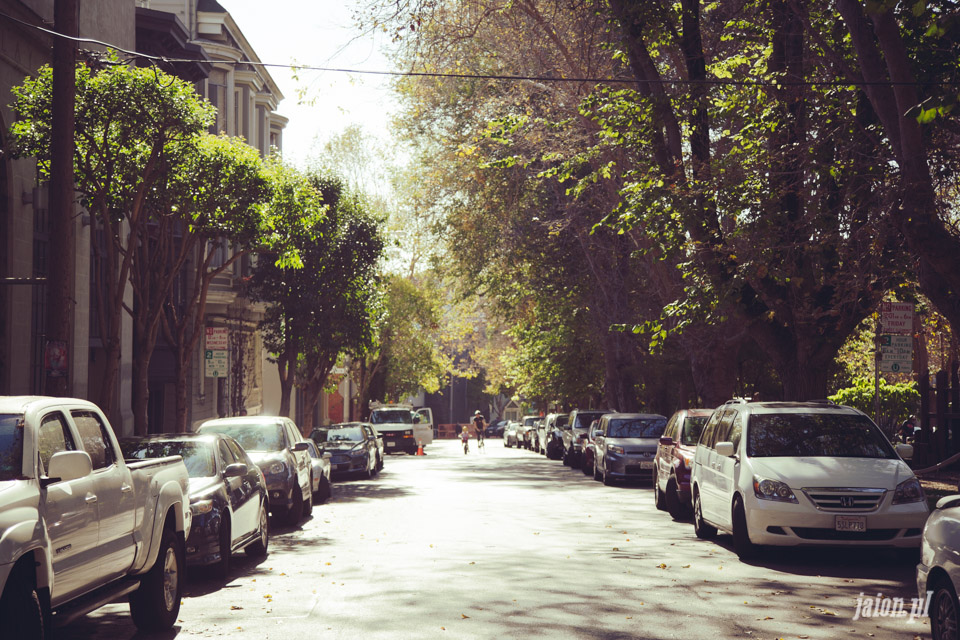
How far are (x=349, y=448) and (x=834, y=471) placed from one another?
18.1 meters

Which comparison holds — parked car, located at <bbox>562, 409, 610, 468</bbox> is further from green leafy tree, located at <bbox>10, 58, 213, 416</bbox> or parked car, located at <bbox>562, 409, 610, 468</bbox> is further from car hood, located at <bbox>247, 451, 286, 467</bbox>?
green leafy tree, located at <bbox>10, 58, 213, 416</bbox>

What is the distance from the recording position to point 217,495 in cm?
1147

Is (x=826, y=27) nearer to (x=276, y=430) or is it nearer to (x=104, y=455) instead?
(x=276, y=430)

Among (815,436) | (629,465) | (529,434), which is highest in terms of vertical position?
(815,436)

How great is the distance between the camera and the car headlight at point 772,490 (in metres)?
12.1

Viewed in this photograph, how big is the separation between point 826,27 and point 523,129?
1139cm

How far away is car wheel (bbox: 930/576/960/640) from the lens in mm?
6867

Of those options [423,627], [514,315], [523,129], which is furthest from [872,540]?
[514,315]

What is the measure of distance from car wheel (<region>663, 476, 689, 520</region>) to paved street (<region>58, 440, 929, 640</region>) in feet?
0.65

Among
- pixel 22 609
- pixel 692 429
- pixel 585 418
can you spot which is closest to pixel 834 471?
pixel 692 429

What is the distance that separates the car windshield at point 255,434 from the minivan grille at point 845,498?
8599 millimetres

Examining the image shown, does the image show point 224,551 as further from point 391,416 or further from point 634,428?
point 391,416

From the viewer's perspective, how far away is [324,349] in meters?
34.9

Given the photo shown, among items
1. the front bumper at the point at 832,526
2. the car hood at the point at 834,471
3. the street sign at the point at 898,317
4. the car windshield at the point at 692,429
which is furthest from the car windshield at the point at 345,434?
the front bumper at the point at 832,526
